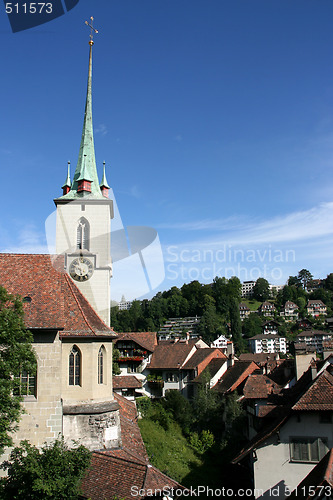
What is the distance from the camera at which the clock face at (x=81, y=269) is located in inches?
1281

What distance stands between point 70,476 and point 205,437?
69.5 feet

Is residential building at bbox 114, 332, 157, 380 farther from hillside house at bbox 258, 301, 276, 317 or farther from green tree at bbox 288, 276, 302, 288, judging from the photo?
green tree at bbox 288, 276, 302, 288

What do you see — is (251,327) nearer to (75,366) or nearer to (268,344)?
(268,344)

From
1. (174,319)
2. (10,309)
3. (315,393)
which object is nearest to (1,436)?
(10,309)

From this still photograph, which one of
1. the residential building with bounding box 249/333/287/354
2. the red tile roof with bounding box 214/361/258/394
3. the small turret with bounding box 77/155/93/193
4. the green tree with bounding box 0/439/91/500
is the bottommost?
the residential building with bounding box 249/333/287/354

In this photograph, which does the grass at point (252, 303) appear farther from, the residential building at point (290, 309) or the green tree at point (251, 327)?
the green tree at point (251, 327)

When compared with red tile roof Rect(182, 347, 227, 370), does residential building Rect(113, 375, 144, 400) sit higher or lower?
lower

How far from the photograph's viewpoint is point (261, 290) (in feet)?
568

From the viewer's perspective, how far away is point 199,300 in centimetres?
14425

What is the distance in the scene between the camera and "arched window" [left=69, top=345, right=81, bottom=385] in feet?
64.9

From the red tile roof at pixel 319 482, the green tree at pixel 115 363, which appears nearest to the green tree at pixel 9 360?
the red tile roof at pixel 319 482

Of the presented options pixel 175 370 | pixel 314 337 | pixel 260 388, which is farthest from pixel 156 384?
pixel 314 337

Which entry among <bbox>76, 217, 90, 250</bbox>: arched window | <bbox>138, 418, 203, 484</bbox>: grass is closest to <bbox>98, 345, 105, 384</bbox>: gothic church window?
<bbox>138, 418, 203, 484</bbox>: grass

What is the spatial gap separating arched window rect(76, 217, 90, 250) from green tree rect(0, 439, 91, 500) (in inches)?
800
